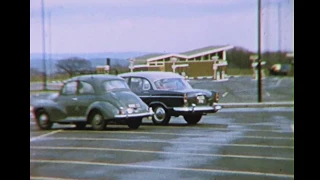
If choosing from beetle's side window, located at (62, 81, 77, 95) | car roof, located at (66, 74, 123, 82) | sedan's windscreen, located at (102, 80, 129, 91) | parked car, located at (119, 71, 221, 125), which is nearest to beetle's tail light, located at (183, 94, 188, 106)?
parked car, located at (119, 71, 221, 125)

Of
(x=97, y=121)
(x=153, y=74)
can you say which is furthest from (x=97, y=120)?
(x=153, y=74)

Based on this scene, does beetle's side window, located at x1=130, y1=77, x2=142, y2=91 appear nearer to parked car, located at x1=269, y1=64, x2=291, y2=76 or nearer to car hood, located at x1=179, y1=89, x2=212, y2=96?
car hood, located at x1=179, y1=89, x2=212, y2=96

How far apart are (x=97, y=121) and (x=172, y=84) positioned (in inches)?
22.8

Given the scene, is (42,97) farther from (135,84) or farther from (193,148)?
(193,148)

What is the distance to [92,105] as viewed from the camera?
408 cm

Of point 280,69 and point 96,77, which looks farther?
point 96,77

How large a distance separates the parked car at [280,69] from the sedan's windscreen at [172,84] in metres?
0.56

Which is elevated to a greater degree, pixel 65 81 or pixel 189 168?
pixel 65 81

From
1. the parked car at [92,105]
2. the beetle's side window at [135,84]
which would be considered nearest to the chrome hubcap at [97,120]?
the parked car at [92,105]

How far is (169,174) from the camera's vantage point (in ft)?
12.8

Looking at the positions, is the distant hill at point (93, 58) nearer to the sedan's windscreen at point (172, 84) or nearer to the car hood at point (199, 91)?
the sedan's windscreen at point (172, 84)
